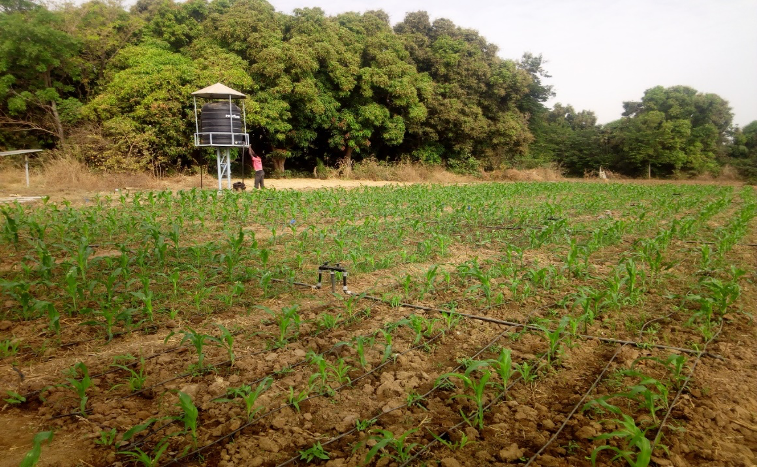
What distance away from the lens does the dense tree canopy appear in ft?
47.6

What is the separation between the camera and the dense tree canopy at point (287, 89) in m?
14.5

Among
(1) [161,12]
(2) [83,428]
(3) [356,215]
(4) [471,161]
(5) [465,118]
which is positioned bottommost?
(2) [83,428]

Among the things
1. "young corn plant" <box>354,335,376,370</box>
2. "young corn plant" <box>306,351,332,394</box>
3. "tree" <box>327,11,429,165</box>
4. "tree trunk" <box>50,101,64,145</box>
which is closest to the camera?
"young corn plant" <box>306,351,332,394</box>

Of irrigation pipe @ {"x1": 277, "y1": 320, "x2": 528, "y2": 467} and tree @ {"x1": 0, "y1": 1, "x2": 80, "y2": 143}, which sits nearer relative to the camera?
irrigation pipe @ {"x1": 277, "y1": 320, "x2": 528, "y2": 467}

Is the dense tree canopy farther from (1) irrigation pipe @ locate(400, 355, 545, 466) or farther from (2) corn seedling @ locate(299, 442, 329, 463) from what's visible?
(2) corn seedling @ locate(299, 442, 329, 463)

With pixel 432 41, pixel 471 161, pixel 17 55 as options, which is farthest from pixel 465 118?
pixel 17 55

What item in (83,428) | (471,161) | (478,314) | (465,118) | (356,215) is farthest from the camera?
(471,161)

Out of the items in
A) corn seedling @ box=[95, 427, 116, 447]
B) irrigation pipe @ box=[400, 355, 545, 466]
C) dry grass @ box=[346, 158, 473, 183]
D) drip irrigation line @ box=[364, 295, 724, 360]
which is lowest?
corn seedling @ box=[95, 427, 116, 447]

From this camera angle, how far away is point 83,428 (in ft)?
6.66

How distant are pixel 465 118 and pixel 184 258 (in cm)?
1897

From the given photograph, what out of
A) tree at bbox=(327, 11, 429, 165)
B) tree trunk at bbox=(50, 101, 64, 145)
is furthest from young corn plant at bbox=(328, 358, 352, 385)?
tree at bbox=(327, 11, 429, 165)

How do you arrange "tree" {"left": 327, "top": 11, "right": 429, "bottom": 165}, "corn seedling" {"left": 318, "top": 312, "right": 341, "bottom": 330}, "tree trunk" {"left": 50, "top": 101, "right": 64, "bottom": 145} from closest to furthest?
"corn seedling" {"left": 318, "top": 312, "right": 341, "bottom": 330} < "tree trunk" {"left": 50, "top": 101, "right": 64, "bottom": 145} < "tree" {"left": 327, "top": 11, "right": 429, "bottom": 165}

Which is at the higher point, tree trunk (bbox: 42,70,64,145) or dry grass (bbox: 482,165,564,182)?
tree trunk (bbox: 42,70,64,145)

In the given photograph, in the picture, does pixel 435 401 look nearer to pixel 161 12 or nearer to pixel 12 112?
pixel 12 112
